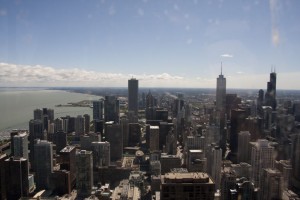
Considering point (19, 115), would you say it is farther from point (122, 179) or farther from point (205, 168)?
point (205, 168)

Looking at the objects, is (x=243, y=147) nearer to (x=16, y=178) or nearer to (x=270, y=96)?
(x=270, y=96)

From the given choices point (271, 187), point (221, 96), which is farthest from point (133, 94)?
point (271, 187)

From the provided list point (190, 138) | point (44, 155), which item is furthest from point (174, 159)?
point (44, 155)

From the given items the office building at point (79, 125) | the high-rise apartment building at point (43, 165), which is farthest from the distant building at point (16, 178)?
the office building at point (79, 125)

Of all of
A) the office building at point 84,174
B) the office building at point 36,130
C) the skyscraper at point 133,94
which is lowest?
the office building at point 84,174

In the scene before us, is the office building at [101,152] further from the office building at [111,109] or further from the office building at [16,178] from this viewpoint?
the office building at [111,109]
